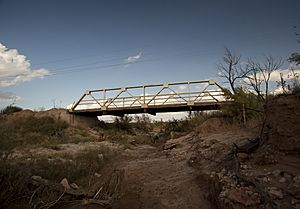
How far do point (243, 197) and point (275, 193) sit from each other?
1.58 ft

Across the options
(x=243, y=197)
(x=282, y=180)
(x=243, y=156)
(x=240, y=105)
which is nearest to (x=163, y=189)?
(x=243, y=156)

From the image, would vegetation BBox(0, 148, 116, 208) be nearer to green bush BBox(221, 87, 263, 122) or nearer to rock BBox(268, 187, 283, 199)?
rock BBox(268, 187, 283, 199)

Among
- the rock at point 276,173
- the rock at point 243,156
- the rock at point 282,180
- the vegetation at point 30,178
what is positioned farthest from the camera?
the rock at point 243,156

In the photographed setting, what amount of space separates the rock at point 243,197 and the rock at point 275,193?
22 cm

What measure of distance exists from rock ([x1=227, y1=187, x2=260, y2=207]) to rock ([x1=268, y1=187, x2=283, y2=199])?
22cm

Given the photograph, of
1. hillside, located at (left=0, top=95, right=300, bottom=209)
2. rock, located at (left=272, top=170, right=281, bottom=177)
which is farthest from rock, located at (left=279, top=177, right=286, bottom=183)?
rock, located at (left=272, top=170, right=281, bottom=177)

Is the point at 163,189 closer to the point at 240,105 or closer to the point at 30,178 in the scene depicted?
the point at 30,178

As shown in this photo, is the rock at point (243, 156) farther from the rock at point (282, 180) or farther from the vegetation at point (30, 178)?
the vegetation at point (30, 178)

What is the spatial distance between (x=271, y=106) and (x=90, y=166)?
6.17 metres

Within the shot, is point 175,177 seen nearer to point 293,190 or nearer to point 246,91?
point 293,190

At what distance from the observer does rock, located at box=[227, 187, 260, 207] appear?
4129 mm

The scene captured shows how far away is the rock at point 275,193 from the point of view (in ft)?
13.2

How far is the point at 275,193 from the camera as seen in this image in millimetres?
4078

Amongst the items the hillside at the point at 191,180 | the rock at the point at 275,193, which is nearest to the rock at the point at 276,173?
the hillside at the point at 191,180
